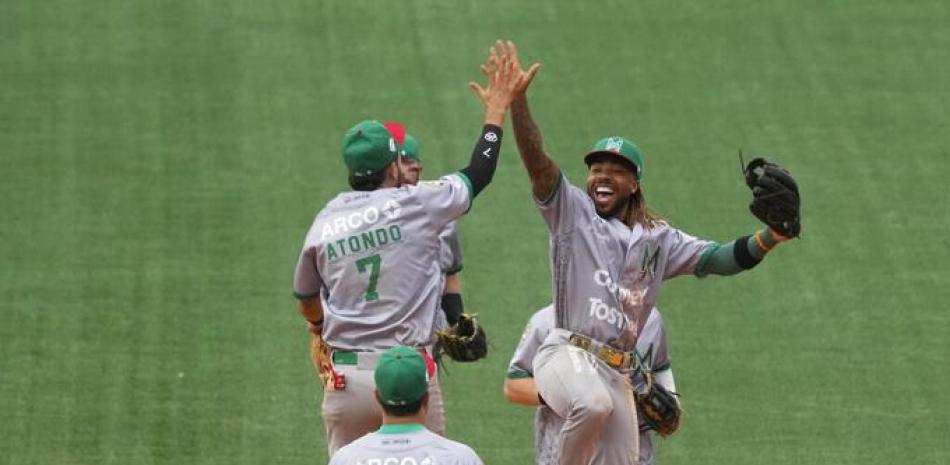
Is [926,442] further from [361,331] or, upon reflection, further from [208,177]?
[208,177]

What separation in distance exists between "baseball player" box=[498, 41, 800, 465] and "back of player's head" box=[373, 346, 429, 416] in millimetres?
1178

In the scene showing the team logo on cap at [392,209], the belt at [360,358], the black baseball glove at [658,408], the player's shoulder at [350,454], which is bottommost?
the black baseball glove at [658,408]

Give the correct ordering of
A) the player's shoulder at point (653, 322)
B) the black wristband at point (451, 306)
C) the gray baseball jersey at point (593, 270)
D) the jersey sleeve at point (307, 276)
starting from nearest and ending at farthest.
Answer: the jersey sleeve at point (307, 276)
the gray baseball jersey at point (593, 270)
the player's shoulder at point (653, 322)
the black wristband at point (451, 306)

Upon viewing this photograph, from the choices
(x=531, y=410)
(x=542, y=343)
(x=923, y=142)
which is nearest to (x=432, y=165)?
(x=531, y=410)

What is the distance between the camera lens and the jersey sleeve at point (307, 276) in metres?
6.78

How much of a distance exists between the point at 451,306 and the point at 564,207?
49.4 inches

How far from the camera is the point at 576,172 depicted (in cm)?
1118

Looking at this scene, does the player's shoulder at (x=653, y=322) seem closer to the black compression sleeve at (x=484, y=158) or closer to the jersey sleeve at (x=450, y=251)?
the jersey sleeve at (x=450, y=251)

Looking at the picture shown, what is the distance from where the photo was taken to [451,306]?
7.95 meters

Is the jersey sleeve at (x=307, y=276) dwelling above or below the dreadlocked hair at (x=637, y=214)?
below

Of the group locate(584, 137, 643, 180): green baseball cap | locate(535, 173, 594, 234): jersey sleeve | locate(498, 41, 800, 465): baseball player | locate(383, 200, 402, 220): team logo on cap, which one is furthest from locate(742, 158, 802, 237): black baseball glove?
locate(383, 200, 402, 220): team logo on cap

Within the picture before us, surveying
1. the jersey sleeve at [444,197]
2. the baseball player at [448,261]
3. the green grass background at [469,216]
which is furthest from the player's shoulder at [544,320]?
the green grass background at [469,216]

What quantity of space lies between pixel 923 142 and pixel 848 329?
2.10 meters

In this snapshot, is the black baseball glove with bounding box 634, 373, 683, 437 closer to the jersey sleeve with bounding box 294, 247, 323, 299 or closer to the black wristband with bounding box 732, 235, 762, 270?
the black wristband with bounding box 732, 235, 762, 270
